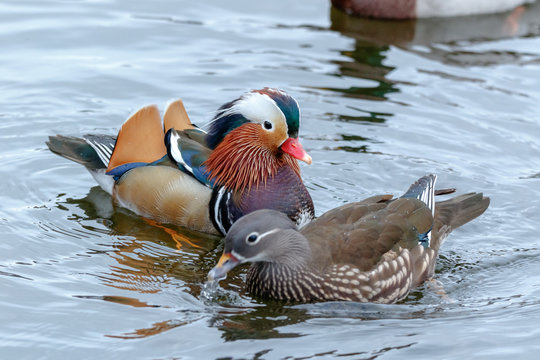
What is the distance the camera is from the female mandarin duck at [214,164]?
271 inches

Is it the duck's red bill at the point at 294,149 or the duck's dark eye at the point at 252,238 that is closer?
the duck's dark eye at the point at 252,238

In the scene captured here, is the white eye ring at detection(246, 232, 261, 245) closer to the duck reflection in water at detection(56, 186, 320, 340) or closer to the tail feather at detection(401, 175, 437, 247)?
the duck reflection in water at detection(56, 186, 320, 340)

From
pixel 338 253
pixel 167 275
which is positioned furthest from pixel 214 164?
pixel 338 253

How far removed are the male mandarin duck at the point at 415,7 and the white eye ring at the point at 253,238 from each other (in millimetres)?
7149

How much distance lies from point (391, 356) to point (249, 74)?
17.5ft

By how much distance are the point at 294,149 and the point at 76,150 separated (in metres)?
2.06

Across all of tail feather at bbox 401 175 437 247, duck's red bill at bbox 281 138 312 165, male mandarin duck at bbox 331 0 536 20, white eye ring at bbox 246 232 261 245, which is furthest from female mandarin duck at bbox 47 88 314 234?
male mandarin duck at bbox 331 0 536 20

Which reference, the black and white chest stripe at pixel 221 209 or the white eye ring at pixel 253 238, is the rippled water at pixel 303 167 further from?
the white eye ring at pixel 253 238

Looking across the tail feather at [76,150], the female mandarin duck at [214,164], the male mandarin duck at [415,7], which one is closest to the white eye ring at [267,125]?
the female mandarin duck at [214,164]

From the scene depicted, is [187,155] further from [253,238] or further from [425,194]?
[425,194]

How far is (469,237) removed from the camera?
712 centimetres

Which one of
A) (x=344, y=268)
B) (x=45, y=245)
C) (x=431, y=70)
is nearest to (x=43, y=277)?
(x=45, y=245)

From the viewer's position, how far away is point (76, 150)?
770 cm

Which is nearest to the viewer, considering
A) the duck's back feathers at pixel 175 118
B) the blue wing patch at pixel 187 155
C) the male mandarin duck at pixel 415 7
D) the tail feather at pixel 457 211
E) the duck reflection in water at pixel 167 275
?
the duck reflection in water at pixel 167 275
